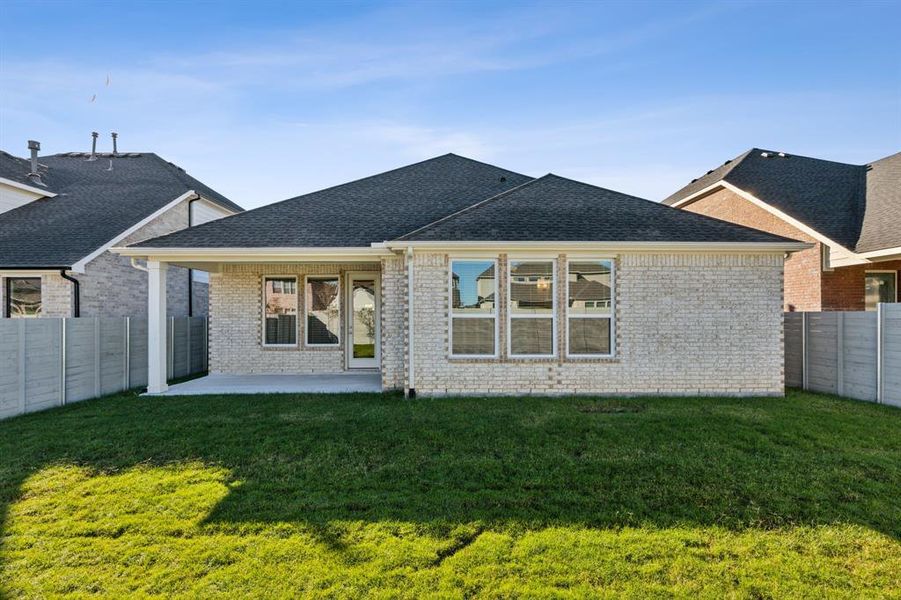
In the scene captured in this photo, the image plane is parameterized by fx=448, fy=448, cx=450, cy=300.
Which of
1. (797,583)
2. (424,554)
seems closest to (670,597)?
(797,583)

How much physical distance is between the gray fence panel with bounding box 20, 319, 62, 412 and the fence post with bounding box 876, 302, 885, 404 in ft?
48.5

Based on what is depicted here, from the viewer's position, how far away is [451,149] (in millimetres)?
14164

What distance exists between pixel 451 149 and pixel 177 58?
25.0 feet

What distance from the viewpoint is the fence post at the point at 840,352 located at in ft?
28.4

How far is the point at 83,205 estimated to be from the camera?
44.4 ft

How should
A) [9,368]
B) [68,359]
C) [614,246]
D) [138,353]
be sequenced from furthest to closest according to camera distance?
[138,353] < [68,359] < [614,246] < [9,368]

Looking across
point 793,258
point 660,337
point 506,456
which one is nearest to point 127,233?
point 506,456

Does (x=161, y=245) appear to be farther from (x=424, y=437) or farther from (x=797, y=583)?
(x=797, y=583)

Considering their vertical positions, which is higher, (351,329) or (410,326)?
(410,326)

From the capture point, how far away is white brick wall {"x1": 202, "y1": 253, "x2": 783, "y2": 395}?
27.6 ft

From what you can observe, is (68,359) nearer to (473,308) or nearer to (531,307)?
(473,308)

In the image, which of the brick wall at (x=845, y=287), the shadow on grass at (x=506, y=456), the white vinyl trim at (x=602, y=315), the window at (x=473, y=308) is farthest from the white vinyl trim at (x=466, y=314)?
the brick wall at (x=845, y=287)

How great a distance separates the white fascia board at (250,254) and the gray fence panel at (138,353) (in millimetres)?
1887

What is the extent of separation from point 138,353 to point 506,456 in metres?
9.28
